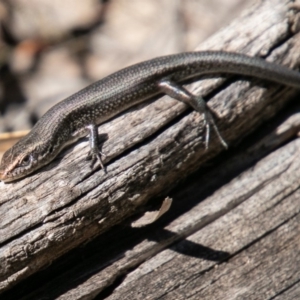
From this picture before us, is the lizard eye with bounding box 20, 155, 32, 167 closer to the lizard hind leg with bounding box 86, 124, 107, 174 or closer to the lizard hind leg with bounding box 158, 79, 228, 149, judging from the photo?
the lizard hind leg with bounding box 86, 124, 107, 174

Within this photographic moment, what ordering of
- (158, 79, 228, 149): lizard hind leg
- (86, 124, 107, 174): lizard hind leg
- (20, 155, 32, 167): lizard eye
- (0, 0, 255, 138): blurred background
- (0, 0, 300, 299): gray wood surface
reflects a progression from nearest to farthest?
(0, 0, 300, 299): gray wood surface < (86, 124, 107, 174): lizard hind leg < (20, 155, 32, 167): lizard eye < (158, 79, 228, 149): lizard hind leg < (0, 0, 255, 138): blurred background

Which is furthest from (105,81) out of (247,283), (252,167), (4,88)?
(4,88)

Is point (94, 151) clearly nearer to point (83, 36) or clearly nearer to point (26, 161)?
point (26, 161)

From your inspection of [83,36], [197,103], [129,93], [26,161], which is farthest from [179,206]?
[83,36]

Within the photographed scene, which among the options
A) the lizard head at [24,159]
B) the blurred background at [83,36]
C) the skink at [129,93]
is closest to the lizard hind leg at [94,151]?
the skink at [129,93]

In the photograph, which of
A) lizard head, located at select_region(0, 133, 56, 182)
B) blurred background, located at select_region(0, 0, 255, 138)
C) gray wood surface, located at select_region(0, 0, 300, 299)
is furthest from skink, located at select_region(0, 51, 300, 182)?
blurred background, located at select_region(0, 0, 255, 138)

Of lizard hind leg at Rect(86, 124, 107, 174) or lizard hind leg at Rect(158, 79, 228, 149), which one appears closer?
lizard hind leg at Rect(86, 124, 107, 174)

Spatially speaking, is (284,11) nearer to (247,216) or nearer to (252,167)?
(252,167)
